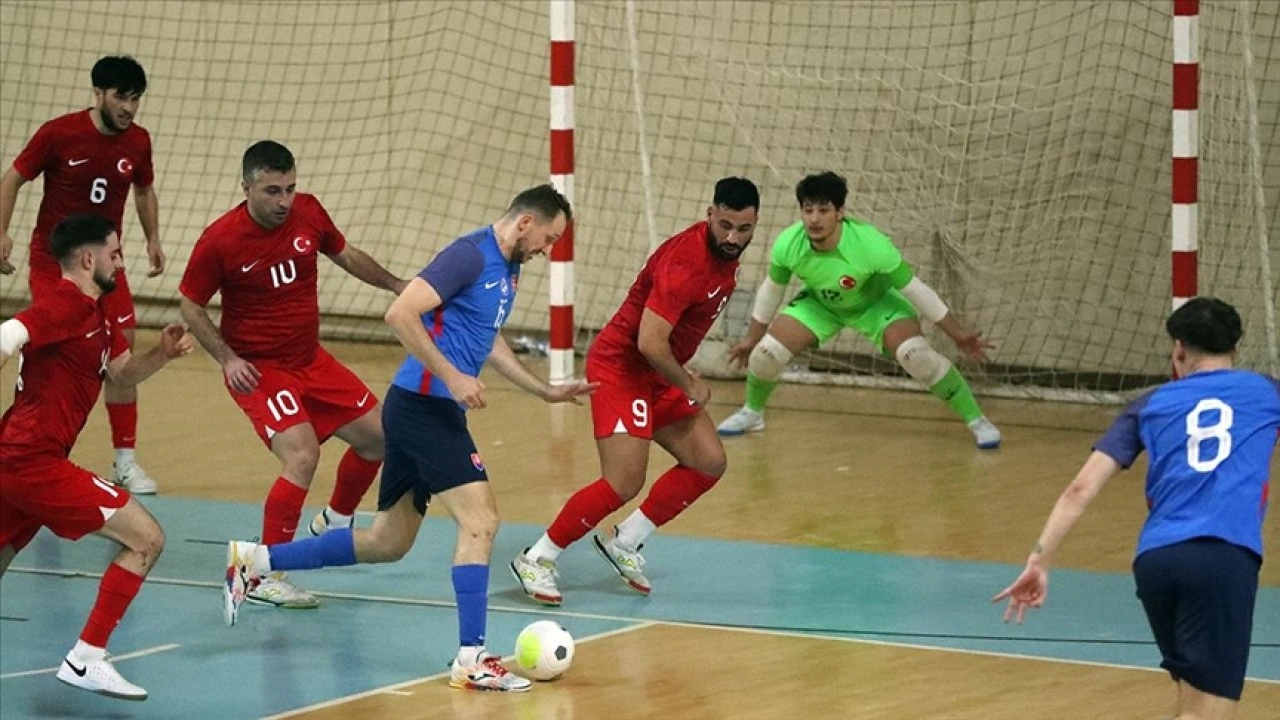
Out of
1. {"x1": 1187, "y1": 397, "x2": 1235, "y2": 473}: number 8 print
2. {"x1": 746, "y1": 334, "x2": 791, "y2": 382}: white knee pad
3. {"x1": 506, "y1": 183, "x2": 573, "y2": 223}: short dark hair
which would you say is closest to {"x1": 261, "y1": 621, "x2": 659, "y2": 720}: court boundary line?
{"x1": 506, "y1": 183, "x2": 573, "y2": 223}: short dark hair

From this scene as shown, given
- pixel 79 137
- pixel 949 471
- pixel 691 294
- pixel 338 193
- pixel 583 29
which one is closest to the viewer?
pixel 691 294

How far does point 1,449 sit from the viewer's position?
764 centimetres

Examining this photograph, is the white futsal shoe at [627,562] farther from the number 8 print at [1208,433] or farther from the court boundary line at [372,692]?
the number 8 print at [1208,433]

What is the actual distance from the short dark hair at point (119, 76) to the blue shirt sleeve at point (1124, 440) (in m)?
5.94

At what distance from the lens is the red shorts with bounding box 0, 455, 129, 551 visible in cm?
765

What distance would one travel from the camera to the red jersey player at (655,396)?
29.8 feet

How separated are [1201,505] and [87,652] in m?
3.84

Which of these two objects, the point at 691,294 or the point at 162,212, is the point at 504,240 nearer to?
the point at 691,294

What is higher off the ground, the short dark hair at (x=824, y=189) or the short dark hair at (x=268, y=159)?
the short dark hair at (x=824, y=189)

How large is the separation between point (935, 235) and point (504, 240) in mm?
6937

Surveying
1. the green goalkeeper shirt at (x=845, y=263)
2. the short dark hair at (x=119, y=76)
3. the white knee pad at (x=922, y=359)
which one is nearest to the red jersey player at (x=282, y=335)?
the short dark hair at (x=119, y=76)

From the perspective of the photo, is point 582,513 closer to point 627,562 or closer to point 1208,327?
point 627,562

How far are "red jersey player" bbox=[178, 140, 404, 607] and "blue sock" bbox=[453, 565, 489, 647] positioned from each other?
1.47 metres

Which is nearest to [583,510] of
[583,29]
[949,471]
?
[949,471]
